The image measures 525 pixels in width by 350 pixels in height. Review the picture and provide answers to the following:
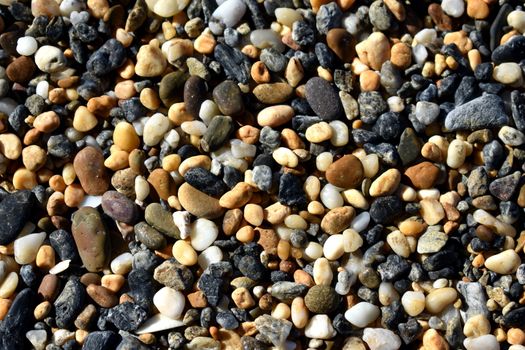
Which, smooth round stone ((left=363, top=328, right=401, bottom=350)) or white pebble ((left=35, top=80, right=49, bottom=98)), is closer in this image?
smooth round stone ((left=363, top=328, right=401, bottom=350))

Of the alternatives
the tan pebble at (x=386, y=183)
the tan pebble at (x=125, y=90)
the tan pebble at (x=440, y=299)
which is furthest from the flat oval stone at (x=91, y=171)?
the tan pebble at (x=440, y=299)

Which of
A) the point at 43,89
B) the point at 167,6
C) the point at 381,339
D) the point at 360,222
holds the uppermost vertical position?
the point at 167,6

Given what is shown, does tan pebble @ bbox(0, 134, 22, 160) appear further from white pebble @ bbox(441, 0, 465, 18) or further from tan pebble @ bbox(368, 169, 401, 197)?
white pebble @ bbox(441, 0, 465, 18)

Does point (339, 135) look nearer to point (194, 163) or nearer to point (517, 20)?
point (194, 163)

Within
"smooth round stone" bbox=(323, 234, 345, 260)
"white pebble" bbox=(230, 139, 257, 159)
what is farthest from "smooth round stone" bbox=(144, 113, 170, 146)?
"smooth round stone" bbox=(323, 234, 345, 260)

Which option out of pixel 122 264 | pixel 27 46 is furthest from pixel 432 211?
pixel 27 46

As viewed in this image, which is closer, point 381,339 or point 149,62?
point 381,339

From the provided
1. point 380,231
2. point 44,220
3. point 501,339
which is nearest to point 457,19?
point 380,231

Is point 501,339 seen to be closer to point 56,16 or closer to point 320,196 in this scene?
point 320,196
